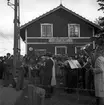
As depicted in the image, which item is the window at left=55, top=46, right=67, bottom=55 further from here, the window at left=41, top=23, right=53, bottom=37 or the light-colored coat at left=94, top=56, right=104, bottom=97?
the light-colored coat at left=94, top=56, right=104, bottom=97

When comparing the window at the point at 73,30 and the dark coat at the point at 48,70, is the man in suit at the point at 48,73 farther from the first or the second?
the window at the point at 73,30

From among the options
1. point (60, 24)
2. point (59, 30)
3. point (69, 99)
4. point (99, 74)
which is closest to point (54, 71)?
point (69, 99)

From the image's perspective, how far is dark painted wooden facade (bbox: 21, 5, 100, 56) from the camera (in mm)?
25984

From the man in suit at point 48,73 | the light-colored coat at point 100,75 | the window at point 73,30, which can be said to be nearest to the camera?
the light-colored coat at point 100,75

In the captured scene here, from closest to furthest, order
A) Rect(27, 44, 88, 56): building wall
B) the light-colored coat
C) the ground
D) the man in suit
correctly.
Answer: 1. the light-colored coat
2. the ground
3. the man in suit
4. Rect(27, 44, 88, 56): building wall

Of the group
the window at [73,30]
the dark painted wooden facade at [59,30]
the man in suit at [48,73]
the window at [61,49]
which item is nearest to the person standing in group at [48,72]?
the man in suit at [48,73]

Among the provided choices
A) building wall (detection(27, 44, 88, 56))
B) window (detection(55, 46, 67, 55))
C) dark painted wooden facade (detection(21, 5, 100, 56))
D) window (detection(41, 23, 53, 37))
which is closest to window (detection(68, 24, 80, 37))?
dark painted wooden facade (detection(21, 5, 100, 56))

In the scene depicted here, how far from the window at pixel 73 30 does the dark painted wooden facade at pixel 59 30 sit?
0.33m

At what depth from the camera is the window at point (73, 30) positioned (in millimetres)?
26750

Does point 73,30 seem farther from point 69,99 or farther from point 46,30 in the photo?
point 69,99

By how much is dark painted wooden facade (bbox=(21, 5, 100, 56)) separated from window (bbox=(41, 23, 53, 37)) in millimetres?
331

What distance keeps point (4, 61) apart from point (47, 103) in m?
4.75

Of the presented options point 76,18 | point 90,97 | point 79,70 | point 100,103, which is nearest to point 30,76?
point 79,70

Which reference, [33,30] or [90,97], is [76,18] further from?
[90,97]
